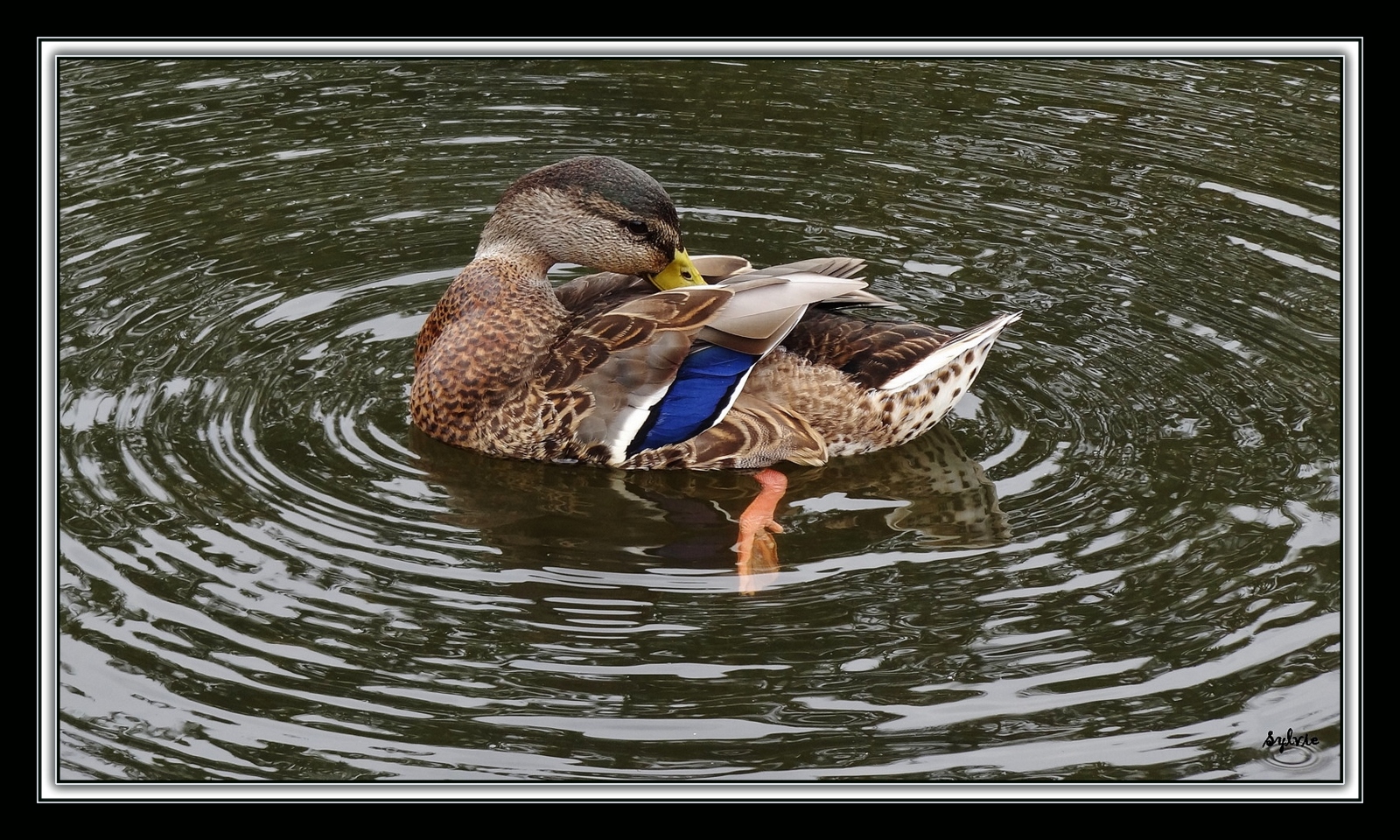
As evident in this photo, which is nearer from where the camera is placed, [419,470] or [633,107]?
[419,470]

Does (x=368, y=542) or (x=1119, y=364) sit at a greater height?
(x=1119, y=364)

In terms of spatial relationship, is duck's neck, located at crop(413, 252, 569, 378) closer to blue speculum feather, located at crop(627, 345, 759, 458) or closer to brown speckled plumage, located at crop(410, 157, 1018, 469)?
brown speckled plumage, located at crop(410, 157, 1018, 469)

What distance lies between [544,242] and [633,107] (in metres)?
4.09

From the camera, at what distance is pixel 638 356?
8.08m

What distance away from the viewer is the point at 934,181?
11.4m

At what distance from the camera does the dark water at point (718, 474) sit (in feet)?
20.2

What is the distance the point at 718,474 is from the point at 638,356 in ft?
Answer: 2.44

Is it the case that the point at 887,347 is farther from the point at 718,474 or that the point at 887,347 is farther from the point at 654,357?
the point at 654,357

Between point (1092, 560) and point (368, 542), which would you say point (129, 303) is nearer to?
point (368, 542)
